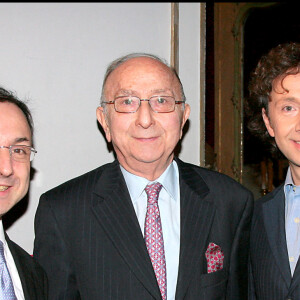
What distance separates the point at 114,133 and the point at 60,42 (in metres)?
0.65

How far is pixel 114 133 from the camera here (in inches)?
71.1

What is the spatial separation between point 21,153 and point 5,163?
92 mm

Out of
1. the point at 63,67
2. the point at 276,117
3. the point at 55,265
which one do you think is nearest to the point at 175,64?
the point at 63,67

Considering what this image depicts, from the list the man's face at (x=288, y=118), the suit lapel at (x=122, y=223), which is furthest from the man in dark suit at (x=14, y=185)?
the man's face at (x=288, y=118)

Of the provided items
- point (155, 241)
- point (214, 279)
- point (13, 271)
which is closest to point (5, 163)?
point (13, 271)

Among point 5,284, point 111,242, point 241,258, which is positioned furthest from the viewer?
point 241,258

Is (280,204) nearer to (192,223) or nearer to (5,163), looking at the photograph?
(192,223)

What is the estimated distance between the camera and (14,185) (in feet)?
5.15

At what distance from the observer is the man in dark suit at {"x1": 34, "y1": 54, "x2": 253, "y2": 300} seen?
1687 millimetres

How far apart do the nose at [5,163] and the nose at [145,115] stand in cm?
53

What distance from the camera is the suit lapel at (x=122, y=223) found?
1.64m

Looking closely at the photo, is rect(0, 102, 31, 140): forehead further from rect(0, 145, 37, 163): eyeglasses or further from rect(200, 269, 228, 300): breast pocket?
rect(200, 269, 228, 300): breast pocket

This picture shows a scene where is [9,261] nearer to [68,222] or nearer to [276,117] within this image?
[68,222]

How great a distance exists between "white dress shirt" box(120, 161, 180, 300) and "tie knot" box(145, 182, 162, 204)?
0.9 inches
